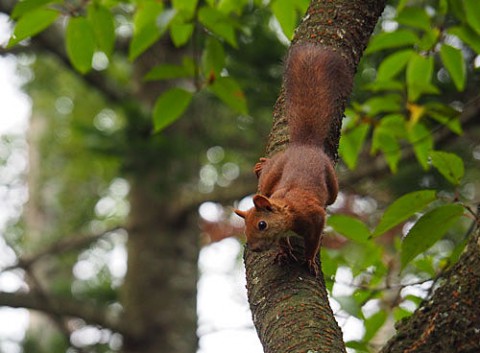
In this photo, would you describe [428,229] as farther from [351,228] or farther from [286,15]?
[286,15]

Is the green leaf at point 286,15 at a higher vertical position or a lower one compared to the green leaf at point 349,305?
higher

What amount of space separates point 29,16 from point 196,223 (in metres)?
3.52

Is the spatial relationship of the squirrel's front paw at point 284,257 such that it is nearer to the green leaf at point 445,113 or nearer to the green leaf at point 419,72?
the green leaf at point 445,113

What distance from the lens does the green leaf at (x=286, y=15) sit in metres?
2.65

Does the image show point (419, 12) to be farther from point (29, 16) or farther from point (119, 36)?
point (119, 36)

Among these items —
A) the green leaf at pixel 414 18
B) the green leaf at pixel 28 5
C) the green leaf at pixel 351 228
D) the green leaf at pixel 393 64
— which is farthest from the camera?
the green leaf at pixel 393 64

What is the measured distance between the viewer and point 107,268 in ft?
38.1

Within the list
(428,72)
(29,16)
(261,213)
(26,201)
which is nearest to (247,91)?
(428,72)

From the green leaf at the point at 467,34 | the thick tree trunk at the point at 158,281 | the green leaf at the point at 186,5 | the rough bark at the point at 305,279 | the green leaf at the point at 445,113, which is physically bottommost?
the rough bark at the point at 305,279

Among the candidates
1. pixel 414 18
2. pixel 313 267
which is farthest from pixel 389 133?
pixel 313 267

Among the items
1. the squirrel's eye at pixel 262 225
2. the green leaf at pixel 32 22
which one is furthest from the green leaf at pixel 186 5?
the squirrel's eye at pixel 262 225

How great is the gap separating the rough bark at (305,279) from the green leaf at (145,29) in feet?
2.70

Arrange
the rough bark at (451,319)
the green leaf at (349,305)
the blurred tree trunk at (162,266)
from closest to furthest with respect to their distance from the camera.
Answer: the rough bark at (451,319) < the green leaf at (349,305) < the blurred tree trunk at (162,266)

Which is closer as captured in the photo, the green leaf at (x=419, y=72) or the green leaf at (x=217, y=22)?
the green leaf at (x=217, y=22)
